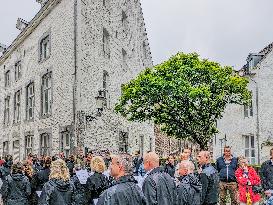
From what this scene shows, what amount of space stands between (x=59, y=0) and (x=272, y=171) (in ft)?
50.9

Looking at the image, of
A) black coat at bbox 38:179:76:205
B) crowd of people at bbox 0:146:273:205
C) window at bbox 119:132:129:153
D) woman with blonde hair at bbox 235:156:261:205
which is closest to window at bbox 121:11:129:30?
window at bbox 119:132:129:153

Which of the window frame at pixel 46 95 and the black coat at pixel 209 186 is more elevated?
the window frame at pixel 46 95

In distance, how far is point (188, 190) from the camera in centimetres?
755

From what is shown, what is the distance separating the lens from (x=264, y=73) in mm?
37062

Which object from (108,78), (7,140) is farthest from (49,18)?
(7,140)

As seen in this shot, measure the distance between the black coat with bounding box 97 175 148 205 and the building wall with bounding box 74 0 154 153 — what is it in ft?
51.5

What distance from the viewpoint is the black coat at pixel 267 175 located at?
1141 cm

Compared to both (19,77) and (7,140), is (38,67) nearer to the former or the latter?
(19,77)

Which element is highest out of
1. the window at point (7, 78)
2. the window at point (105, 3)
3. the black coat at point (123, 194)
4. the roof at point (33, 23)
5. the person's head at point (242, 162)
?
the window at point (105, 3)

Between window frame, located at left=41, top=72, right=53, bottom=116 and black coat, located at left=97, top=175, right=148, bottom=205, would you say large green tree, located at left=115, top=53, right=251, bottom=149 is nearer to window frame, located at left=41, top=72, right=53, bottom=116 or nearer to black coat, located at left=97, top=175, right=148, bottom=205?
window frame, located at left=41, top=72, right=53, bottom=116

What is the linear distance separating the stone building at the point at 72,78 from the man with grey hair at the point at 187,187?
483 inches

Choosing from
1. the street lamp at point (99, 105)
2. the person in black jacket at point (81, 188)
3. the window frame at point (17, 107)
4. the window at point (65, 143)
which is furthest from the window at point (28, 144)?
the person in black jacket at point (81, 188)

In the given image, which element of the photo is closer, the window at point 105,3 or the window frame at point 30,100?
the window at point 105,3

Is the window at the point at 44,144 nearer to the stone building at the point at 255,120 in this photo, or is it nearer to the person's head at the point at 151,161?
the stone building at the point at 255,120
